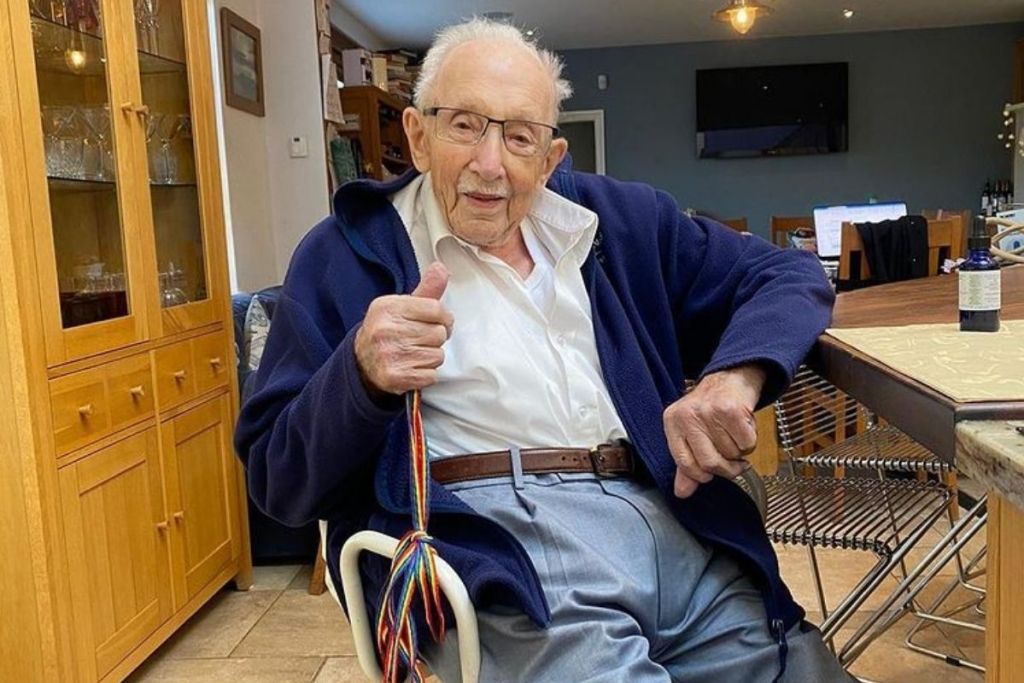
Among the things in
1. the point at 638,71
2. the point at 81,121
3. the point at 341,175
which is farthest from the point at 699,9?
the point at 81,121

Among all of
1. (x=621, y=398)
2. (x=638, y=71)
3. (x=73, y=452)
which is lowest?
(x=73, y=452)

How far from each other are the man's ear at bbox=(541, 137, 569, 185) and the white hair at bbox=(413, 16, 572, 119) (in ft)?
0.12

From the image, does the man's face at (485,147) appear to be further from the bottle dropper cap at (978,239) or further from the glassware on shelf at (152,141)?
the glassware on shelf at (152,141)

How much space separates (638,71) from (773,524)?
666 centimetres

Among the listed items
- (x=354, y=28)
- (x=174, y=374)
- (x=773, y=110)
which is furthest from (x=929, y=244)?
(x=773, y=110)

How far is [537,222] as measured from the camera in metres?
1.25

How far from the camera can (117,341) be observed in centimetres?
198

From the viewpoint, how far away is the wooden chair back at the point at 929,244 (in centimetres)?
341

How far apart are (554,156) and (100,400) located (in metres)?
1.18

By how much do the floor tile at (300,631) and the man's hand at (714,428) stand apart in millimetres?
1467

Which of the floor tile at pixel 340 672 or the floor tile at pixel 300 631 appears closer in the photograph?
the floor tile at pixel 340 672

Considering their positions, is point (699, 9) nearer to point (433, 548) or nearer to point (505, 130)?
point (505, 130)

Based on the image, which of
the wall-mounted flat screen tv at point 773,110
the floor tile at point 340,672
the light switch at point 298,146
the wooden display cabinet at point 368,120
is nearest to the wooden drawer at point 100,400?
the floor tile at point 340,672

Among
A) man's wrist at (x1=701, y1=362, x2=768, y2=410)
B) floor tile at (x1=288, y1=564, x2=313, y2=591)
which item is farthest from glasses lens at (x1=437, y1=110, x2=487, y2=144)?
floor tile at (x1=288, y1=564, x2=313, y2=591)
